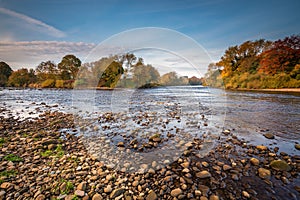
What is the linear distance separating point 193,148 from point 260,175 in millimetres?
1626

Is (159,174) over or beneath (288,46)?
beneath

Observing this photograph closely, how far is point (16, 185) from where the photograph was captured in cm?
269

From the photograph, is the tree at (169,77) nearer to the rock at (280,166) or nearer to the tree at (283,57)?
the rock at (280,166)

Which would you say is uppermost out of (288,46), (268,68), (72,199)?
(288,46)

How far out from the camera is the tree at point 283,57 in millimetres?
32188

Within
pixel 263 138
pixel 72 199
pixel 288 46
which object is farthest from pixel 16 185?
pixel 288 46

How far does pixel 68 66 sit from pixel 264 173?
70578 mm

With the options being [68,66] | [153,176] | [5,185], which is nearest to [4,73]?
→ [68,66]

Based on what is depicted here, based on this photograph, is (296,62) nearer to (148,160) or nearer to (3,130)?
(148,160)

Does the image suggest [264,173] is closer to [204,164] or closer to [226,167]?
[226,167]

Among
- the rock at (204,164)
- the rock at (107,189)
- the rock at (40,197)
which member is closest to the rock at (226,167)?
the rock at (204,164)

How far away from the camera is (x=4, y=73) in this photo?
71375 millimetres

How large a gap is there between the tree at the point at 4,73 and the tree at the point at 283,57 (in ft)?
326

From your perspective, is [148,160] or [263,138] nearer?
[148,160]
